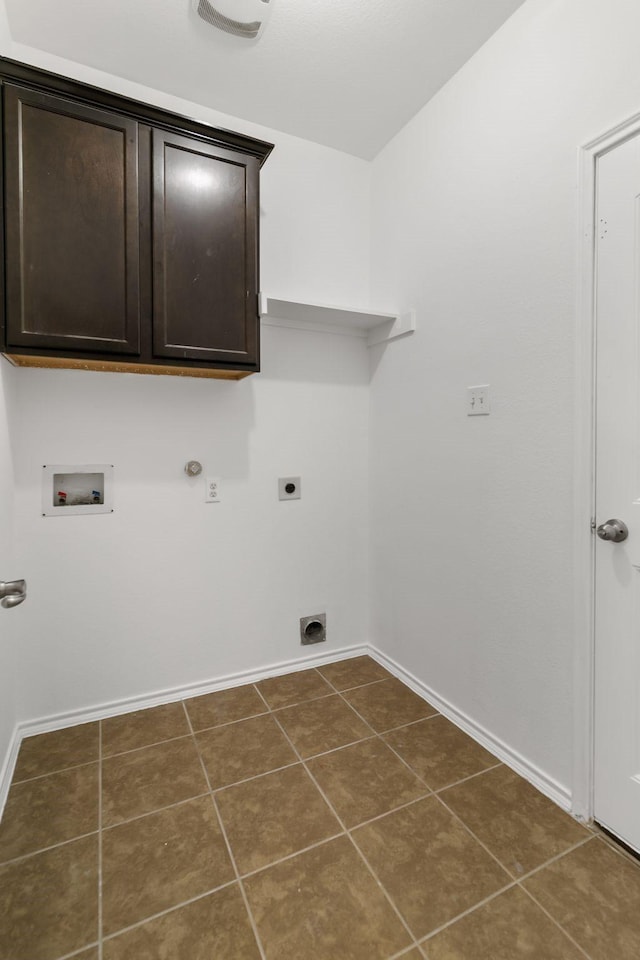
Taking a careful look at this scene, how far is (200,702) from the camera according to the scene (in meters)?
2.16

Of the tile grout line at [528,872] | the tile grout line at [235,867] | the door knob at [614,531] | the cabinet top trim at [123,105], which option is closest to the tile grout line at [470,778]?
the tile grout line at [528,872]

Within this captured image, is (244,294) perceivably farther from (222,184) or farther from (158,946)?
(158,946)

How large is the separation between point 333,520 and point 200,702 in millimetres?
1105

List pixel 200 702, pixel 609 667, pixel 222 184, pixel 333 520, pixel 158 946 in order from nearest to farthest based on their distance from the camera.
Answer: pixel 158 946, pixel 609 667, pixel 222 184, pixel 200 702, pixel 333 520

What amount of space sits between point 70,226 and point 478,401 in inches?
63.5

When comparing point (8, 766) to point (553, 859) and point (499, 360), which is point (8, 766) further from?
point (499, 360)

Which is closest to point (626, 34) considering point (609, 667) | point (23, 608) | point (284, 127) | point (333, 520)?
point (284, 127)

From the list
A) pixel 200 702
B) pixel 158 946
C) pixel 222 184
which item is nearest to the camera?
pixel 158 946

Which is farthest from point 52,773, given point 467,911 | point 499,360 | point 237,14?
point 237,14

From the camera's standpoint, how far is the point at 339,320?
93.1 inches

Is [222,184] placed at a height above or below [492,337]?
above

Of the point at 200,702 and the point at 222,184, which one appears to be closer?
the point at 222,184

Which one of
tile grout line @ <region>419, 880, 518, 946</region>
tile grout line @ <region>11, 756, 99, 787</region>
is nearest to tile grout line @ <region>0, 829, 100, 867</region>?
tile grout line @ <region>11, 756, 99, 787</region>

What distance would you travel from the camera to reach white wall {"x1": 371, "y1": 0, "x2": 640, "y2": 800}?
4.85 ft
